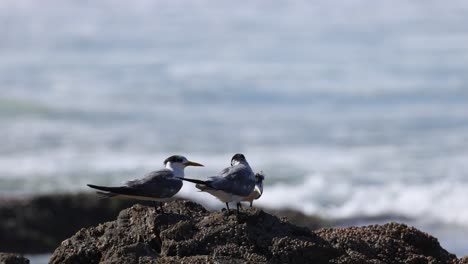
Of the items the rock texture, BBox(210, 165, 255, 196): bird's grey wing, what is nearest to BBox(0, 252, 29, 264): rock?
the rock texture

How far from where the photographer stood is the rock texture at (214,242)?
24.1 feet

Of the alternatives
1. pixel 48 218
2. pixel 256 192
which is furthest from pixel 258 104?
pixel 256 192

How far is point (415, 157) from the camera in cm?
2300

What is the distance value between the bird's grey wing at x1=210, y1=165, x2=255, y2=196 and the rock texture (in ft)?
1.15

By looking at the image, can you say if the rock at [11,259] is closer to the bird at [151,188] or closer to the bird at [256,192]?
the bird at [151,188]

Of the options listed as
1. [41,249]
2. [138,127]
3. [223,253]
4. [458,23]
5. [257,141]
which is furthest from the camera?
[458,23]

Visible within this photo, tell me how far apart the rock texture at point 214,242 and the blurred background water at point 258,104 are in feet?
20.2

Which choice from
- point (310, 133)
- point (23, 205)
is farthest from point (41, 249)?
point (310, 133)

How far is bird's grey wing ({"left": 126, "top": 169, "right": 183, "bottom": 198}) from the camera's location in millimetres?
8398

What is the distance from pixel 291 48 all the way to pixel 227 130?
487 inches

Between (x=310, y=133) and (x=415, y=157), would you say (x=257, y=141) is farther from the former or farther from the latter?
(x=415, y=157)

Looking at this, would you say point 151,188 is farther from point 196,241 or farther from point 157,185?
point 196,241

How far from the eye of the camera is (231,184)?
843 centimetres

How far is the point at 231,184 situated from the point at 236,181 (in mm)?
49
